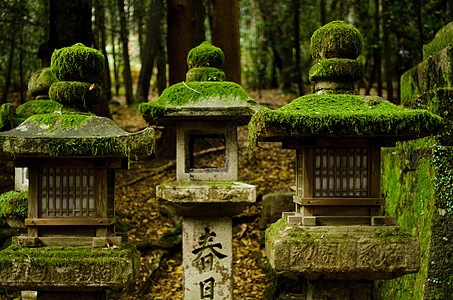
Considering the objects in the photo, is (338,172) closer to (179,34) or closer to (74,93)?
(74,93)

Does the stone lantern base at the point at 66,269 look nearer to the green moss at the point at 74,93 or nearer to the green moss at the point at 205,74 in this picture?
the green moss at the point at 74,93

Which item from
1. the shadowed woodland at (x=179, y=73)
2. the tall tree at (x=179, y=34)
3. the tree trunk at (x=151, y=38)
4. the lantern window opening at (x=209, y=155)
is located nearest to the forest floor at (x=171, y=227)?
the shadowed woodland at (x=179, y=73)

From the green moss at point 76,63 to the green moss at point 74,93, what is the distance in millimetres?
115

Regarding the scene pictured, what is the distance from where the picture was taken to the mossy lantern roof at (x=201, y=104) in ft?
22.1

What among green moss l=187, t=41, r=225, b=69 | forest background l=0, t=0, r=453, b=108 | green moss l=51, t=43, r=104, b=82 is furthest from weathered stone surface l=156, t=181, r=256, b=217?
forest background l=0, t=0, r=453, b=108

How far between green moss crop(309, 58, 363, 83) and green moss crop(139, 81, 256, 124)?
164cm

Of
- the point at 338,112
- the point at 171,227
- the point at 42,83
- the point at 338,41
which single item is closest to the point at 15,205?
the point at 42,83

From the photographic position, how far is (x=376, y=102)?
16.7 ft

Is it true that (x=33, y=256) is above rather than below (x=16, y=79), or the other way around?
below

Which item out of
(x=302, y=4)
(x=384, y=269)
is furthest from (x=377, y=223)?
(x=302, y=4)

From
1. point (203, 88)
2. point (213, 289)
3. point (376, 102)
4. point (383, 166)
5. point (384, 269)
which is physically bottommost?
point (213, 289)

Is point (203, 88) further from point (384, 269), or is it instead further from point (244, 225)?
point (244, 225)

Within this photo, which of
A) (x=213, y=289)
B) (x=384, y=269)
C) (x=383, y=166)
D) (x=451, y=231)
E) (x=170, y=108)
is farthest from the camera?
(x=383, y=166)

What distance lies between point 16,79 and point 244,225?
1692cm
